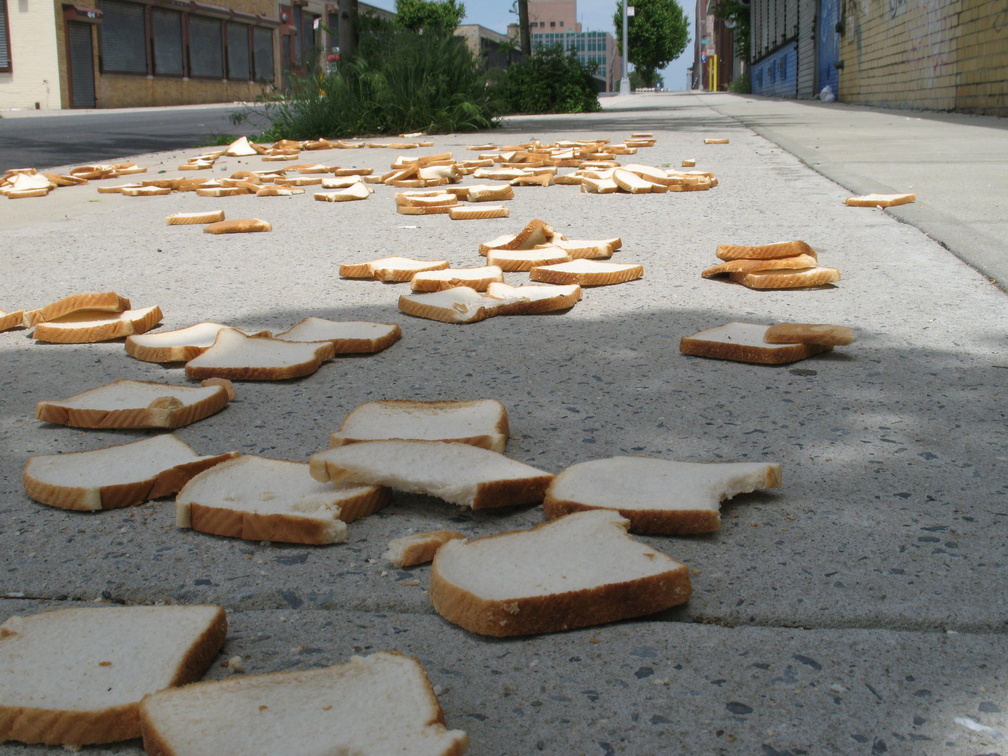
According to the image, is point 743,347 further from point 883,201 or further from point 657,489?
point 883,201

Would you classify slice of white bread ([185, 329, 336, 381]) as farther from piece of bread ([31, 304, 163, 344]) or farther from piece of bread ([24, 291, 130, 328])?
piece of bread ([24, 291, 130, 328])

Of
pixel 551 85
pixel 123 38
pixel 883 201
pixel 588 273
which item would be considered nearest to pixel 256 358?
pixel 588 273

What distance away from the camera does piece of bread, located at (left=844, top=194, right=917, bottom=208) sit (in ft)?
14.5

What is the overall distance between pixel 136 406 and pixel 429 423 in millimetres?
673

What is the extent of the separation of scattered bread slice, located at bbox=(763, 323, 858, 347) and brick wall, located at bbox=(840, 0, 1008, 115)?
1027 centimetres

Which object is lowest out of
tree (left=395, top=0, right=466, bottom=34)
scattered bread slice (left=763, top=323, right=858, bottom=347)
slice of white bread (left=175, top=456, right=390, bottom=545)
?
slice of white bread (left=175, top=456, right=390, bottom=545)

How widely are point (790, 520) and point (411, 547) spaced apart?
62 cm

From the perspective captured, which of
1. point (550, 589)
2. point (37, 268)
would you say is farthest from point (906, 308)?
point (37, 268)

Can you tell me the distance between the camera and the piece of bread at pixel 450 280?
10.1 feet

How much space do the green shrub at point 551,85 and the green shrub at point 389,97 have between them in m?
6.34

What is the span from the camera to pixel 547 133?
11125 mm

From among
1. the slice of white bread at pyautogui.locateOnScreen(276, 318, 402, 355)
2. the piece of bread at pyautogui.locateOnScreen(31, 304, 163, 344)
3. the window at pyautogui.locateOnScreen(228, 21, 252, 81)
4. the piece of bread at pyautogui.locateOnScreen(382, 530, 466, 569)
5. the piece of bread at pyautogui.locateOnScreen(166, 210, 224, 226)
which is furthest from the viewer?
the window at pyautogui.locateOnScreen(228, 21, 252, 81)

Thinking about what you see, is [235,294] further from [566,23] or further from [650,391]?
[566,23]

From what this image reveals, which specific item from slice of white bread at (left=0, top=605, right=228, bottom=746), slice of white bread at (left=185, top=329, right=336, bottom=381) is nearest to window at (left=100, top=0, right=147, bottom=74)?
slice of white bread at (left=185, top=329, right=336, bottom=381)
